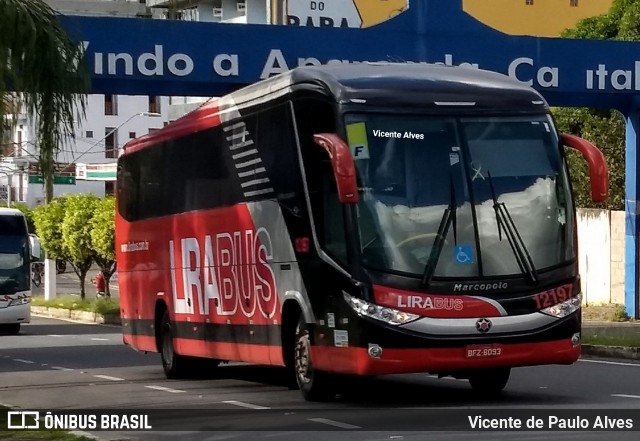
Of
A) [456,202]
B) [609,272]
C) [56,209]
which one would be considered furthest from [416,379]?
[56,209]

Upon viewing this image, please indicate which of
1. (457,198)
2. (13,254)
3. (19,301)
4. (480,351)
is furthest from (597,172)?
(19,301)

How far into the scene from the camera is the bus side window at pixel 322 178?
15641 millimetres

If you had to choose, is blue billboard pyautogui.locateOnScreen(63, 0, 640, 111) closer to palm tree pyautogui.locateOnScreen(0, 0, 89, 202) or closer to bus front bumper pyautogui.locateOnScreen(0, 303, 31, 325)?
palm tree pyautogui.locateOnScreen(0, 0, 89, 202)

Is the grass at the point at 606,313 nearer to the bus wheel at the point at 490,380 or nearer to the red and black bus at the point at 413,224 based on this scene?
the bus wheel at the point at 490,380

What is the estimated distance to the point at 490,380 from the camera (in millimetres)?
17062

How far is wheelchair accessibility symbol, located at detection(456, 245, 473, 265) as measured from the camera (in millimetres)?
15250

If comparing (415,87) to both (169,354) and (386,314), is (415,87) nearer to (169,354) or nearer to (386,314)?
(386,314)

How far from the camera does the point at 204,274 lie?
789 inches

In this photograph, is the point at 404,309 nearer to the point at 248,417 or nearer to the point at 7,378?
the point at 248,417

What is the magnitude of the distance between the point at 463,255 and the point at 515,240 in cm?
58

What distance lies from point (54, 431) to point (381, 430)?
111 inches

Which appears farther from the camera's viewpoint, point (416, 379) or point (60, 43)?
point (416, 379)

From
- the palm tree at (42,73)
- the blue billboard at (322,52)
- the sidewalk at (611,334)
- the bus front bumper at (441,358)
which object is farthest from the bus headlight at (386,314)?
the blue billboard at (322,52)

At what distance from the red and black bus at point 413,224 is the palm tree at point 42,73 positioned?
2487 mm
